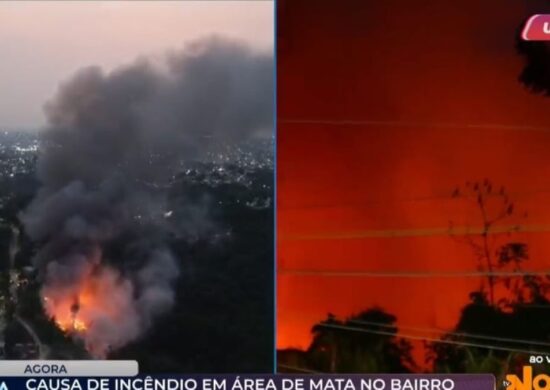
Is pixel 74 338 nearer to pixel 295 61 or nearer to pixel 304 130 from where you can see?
pixel 304 130

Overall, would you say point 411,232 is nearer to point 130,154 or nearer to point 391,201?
point 391,201

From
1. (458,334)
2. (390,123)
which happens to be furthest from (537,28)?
(458,334)

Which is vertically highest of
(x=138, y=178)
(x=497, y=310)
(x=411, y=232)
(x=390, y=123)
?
(x=390, y=123)

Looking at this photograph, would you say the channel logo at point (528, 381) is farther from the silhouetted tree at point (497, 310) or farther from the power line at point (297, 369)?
the power line at point (297, 369)

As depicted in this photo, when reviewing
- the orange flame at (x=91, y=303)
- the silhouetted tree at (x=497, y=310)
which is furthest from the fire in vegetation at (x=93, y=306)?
the silhouetted tree at (x=497, y=310)

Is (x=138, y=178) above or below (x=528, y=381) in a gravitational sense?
above

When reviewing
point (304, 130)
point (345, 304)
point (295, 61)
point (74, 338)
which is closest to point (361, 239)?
point (345, 304)
